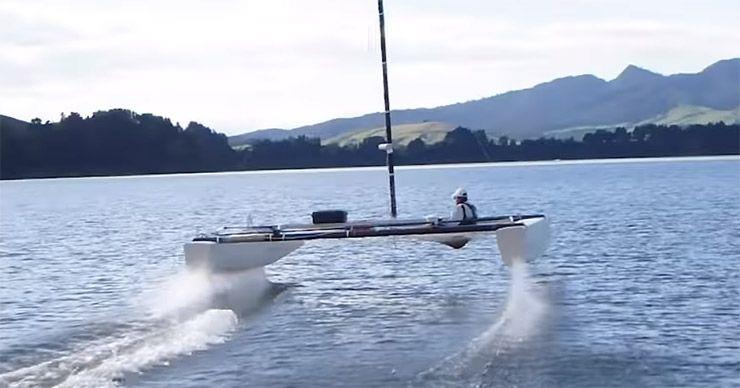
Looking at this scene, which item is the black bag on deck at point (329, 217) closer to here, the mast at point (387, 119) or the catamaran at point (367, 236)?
the catamaran at point (367, 236)

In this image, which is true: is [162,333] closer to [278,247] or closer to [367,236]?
[278,247]

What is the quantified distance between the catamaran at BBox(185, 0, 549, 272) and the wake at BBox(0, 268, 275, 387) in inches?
35.0

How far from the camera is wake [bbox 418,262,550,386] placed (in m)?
17.0

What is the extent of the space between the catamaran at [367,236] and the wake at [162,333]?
89 cm

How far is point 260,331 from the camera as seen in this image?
21.6 m

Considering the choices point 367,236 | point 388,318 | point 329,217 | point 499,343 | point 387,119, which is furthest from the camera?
point 387,119

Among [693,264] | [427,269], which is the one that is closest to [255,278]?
[427,269]

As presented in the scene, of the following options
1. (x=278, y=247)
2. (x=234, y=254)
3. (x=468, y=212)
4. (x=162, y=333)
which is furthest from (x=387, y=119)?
(x=162, y=333)

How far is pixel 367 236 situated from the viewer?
2445 cm

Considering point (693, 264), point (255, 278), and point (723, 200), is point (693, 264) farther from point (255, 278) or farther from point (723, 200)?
point (723, 200)

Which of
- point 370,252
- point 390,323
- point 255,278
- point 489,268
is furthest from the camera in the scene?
point 370,252

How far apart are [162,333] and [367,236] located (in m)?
5.51

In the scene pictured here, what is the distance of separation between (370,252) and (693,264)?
11.3 meters

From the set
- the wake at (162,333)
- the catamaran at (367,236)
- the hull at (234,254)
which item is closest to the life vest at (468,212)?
the catamaran at (367,236)
